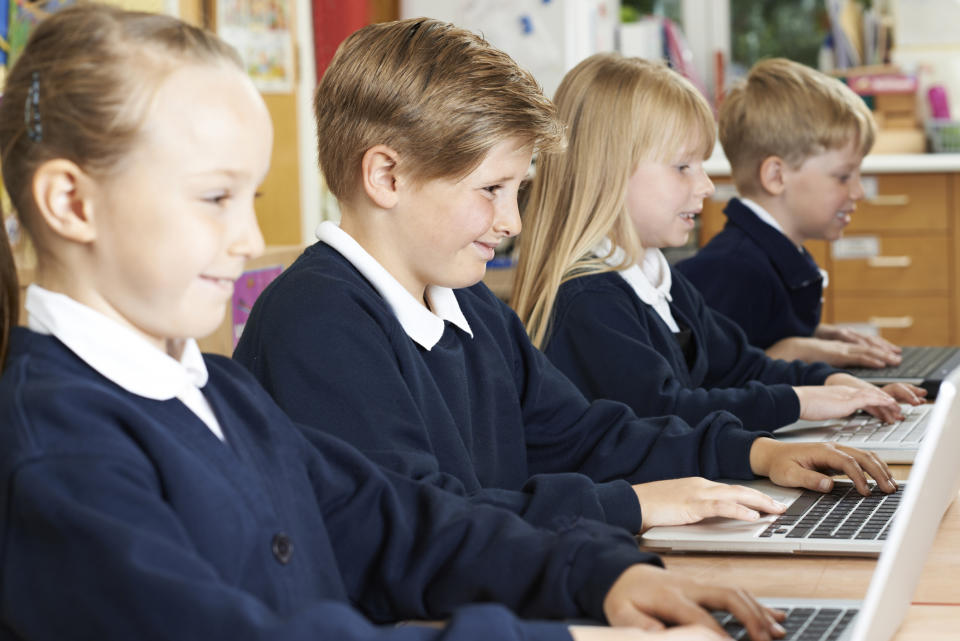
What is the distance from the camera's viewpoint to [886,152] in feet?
13.6

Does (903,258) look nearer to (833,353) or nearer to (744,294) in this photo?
(744,294)

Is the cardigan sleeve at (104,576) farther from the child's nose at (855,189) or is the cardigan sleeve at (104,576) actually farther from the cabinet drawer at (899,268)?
the cabinet drawer at (899,268)

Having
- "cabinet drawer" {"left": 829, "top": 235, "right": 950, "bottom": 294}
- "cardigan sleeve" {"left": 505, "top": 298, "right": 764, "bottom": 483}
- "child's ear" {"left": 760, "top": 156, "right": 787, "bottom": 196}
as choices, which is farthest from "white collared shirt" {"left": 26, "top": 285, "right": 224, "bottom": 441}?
"cabinet drawer" {"left": 829, "top": 235, "right": 950, "bottom": 294}

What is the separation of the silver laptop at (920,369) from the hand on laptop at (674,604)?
103 centimetres

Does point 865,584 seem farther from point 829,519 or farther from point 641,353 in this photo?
point 641,353

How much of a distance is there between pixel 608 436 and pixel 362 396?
0.36 metres

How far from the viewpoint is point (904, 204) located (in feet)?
13.1

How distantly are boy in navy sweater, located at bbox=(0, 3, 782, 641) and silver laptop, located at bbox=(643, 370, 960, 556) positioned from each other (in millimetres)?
137

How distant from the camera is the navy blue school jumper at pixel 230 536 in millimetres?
610

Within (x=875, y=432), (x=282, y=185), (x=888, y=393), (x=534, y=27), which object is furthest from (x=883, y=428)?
(x=534, y=27)

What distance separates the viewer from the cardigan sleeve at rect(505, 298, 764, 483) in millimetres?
1221

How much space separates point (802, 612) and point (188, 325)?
414 millimetres

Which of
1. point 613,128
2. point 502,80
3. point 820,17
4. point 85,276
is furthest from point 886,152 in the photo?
point 85,276

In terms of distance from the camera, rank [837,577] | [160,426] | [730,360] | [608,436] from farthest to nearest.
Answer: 1. [730,360]
2. [608,436]
3. [837,577]
4. [160,426]
